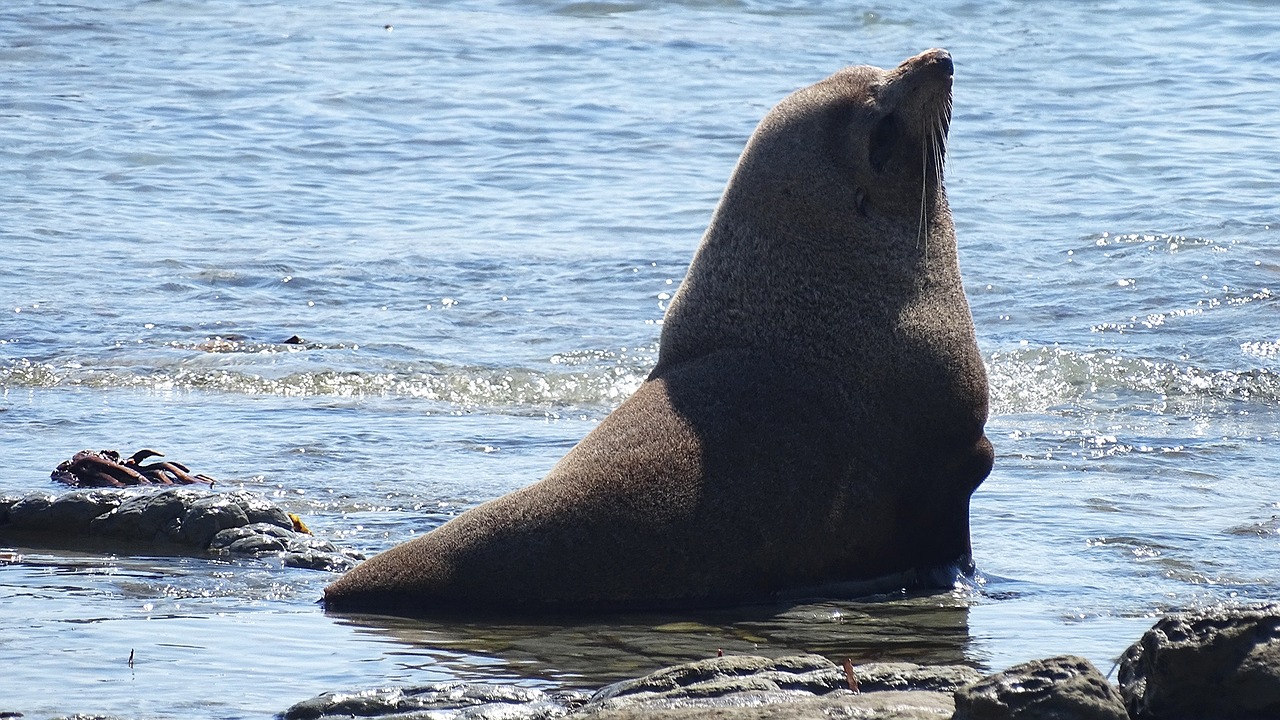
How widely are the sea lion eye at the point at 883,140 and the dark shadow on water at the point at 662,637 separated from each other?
63.2 inches

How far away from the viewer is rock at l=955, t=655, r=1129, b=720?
11.3 feet

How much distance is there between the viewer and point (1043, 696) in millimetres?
3451

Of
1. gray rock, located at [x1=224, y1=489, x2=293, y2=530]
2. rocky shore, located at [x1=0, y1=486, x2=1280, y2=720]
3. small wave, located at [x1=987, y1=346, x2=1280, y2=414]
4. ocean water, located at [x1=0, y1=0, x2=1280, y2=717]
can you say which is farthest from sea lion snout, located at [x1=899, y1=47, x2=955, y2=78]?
small wave, located at [x1=987, y1=346, x2=1280, y2=414]

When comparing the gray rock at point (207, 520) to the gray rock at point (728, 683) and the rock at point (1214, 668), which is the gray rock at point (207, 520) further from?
the rock at point (1214, 668)

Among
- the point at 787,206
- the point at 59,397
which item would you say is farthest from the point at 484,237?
the point at 787,206

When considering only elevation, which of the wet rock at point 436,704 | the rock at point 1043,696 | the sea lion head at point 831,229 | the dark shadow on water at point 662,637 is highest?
the sea lion head at point 831,229

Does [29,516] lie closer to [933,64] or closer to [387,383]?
[933,64]

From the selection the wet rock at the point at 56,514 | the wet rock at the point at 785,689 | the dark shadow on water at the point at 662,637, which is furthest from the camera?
the wet rock at the point at 56,514

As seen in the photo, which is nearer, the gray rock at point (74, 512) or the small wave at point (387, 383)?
→ the gray rock at point (74, 512)

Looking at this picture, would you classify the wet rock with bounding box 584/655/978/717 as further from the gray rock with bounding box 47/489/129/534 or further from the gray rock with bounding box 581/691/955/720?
the gray rock with bounding box 47/489/129/534

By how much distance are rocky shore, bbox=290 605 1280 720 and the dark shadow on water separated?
54cm

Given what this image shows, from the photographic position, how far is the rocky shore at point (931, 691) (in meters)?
3.49

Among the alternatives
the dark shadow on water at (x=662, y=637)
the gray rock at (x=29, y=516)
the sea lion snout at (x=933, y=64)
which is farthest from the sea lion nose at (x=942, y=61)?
the gray rock at (x=29, y=516)

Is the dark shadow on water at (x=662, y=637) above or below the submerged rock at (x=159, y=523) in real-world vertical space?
below
